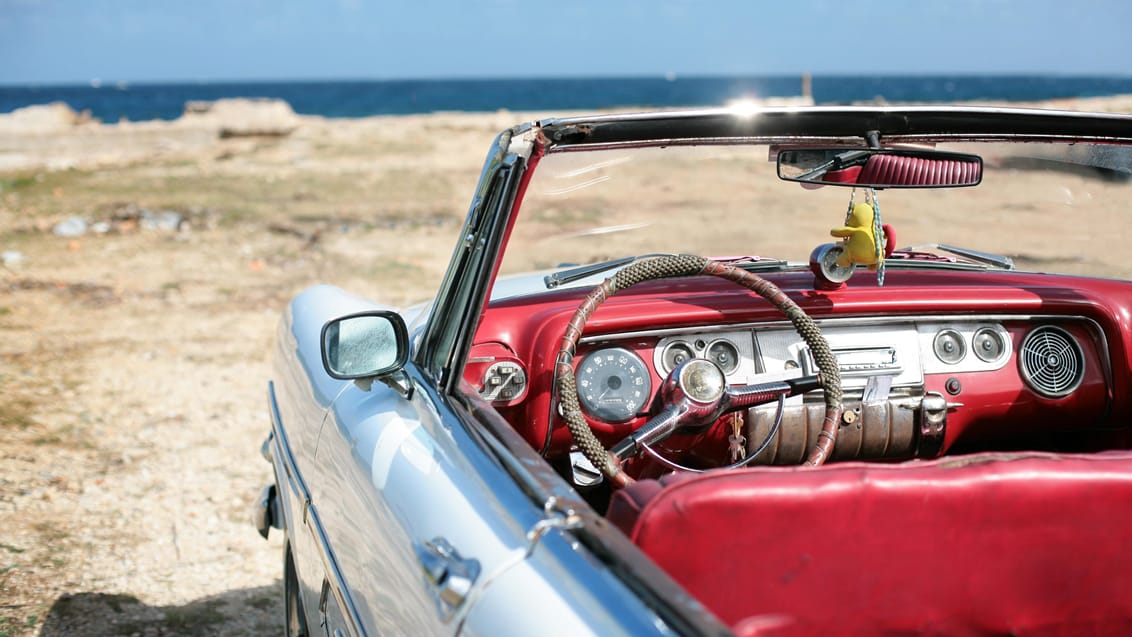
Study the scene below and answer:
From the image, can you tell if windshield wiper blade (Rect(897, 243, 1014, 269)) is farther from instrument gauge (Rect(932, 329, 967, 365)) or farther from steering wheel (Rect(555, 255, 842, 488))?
steering wheel (Rect(555, 255, 842, 488))

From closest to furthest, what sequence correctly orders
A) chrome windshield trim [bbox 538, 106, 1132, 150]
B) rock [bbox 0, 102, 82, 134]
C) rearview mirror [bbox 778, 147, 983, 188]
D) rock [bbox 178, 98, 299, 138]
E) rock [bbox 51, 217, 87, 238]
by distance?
chrome windshield trim [bbox 538, 106, 1132, 150] < rearview mirror [bbox 778, 147, 983, 188] < rock [bbox 51, 217, 87, 238] < rock [bbox 178, 98, 299, 138] < rock [bbox 0, 102, 82, 134]

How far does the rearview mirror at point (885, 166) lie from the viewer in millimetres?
2127

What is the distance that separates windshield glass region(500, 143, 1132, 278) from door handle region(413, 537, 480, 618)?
796 mm

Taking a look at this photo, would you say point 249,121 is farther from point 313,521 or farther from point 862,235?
point 862,235

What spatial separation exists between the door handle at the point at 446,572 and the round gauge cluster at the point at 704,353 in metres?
1.22

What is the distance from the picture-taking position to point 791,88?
102 meters

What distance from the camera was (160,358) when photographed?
6582 mm

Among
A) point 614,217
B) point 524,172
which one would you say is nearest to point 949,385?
point 614,217

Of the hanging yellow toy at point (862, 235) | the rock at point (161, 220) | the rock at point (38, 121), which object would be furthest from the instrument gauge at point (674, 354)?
Answer: the rock at point (38, 121)

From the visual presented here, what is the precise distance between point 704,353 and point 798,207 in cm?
65

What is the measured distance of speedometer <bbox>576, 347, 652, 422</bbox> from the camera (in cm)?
255

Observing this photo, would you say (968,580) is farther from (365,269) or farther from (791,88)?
(791,88)

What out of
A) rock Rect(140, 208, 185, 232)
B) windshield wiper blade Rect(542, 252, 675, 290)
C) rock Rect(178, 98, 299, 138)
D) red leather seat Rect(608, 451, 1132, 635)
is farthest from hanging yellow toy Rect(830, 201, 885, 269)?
rock Rect(178, 98, 299, 138)

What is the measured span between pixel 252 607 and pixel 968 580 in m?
2.90
